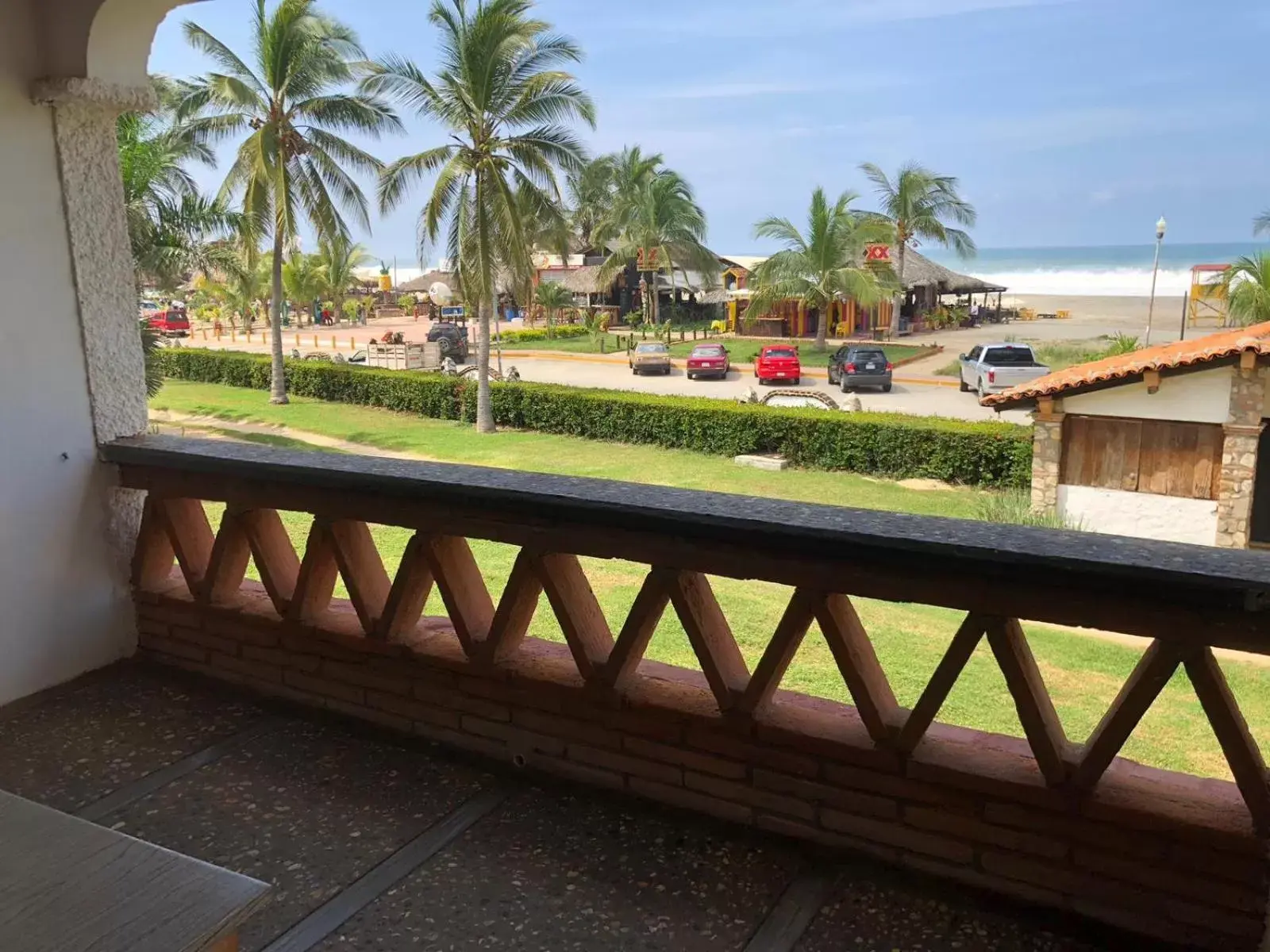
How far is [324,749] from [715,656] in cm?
105

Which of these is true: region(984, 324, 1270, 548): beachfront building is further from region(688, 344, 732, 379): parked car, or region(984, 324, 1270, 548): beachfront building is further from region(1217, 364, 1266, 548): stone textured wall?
region(688, 344, 732, 379): parked car

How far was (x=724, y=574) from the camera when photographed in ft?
5.90

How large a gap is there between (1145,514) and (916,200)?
95.5 feet

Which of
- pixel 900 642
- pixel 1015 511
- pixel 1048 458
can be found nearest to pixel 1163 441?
pixel 1048 458

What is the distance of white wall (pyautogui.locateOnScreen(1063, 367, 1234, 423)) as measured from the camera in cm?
1133

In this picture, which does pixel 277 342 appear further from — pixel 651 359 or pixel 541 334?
pixel 541 334

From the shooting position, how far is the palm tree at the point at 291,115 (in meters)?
20.6

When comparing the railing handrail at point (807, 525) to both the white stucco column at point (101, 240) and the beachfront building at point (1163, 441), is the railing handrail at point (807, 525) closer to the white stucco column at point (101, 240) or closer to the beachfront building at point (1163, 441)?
the white stucco column at point (101, 240)

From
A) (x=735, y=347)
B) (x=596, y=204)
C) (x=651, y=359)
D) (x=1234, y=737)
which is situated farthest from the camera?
(x=596, y=204)

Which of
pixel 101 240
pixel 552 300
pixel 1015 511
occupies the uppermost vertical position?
pixel 101 240

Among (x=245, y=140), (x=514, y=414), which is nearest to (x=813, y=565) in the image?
(x=514, y=414)

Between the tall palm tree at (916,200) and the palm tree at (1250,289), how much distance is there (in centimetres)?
1740

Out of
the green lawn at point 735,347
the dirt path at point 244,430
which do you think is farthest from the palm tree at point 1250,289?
the dirt path at point 244,430

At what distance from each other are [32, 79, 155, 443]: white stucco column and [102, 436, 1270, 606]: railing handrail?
472mm
